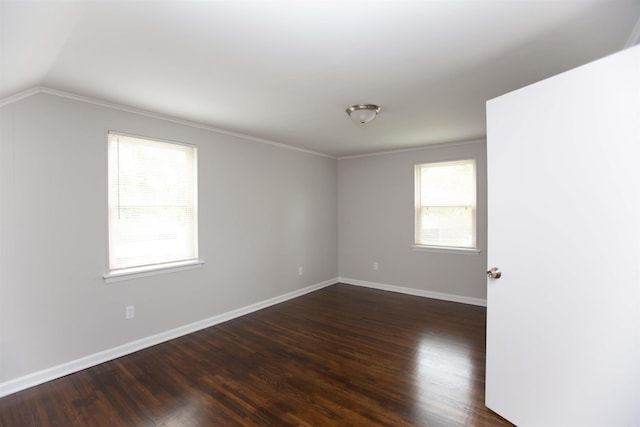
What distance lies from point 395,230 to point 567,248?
351 centimetres

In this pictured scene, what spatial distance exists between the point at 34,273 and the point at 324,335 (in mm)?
2653

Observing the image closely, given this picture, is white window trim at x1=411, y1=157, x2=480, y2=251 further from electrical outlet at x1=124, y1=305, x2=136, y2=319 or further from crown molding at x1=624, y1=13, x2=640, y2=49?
electrical outlet at x1=124, y1=305, x2=136, y2=319

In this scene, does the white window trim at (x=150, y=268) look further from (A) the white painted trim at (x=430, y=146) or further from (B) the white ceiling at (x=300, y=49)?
(A) the white painted trim at (x=430, y=146)

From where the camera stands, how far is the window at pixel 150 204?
9.66 feet

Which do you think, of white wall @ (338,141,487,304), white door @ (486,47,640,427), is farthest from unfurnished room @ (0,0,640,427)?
white wall @ (338,141,487,304)

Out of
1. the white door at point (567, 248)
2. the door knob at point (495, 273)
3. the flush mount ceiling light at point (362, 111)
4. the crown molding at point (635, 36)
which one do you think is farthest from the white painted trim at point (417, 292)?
the crown molding at point (635, 36)

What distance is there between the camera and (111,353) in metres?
2.82

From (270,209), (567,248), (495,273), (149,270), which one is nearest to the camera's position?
(567,248)

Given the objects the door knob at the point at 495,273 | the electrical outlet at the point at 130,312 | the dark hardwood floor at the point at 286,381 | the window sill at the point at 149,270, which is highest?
the door knob at the point at 495,273

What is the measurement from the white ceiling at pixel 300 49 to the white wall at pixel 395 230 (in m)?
1.96

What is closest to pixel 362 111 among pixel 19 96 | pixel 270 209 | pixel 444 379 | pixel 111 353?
pixel 270 209

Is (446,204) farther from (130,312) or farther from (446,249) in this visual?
(130,312)

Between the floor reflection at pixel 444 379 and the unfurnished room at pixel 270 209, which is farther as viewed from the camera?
the floor reflection at pixel 444 379

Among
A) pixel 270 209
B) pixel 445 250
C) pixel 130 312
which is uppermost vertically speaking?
pixel 270 209
